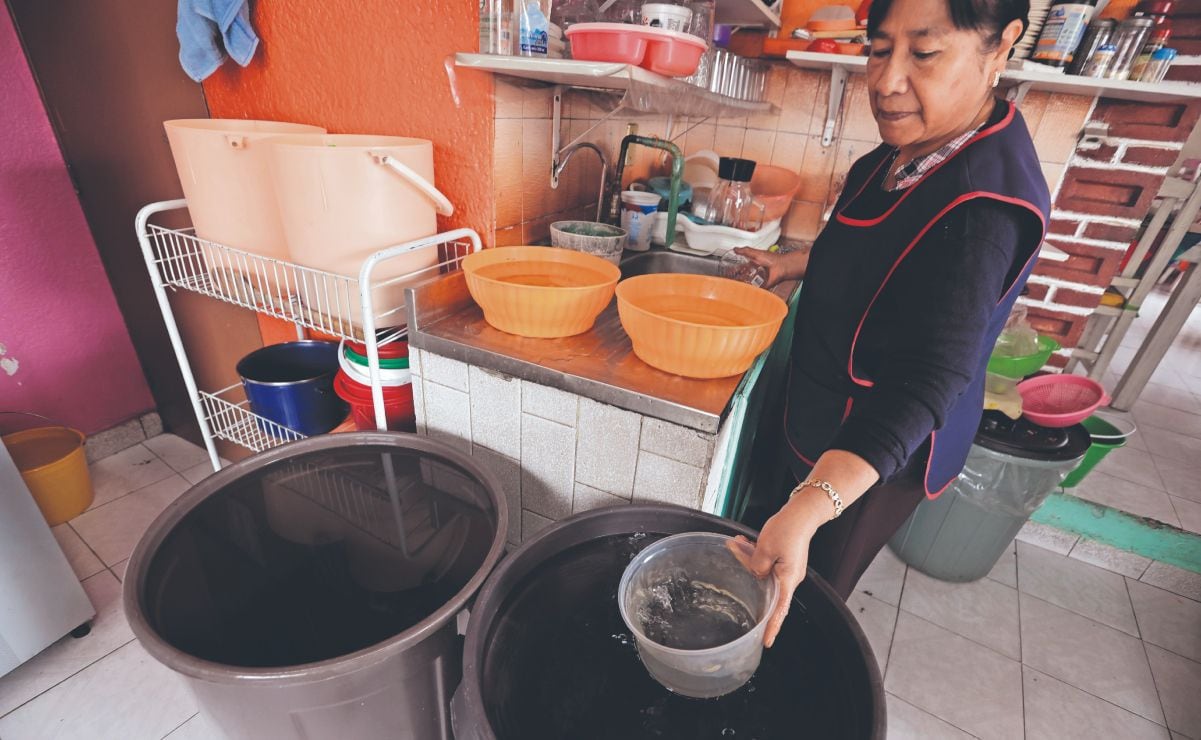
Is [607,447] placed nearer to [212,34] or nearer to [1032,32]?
[212,34]

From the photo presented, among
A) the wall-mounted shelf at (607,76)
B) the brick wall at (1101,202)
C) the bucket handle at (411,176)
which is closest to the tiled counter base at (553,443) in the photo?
the bucket handle at (411,176)

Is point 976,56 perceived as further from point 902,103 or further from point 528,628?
point 528,628

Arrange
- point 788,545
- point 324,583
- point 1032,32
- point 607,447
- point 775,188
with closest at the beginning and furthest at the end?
point 788,545
point 324,583
point 607,447
point 1032,32
point 775,188

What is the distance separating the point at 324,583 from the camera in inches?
34.8

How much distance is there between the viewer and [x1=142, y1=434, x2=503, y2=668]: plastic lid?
0.79 meters

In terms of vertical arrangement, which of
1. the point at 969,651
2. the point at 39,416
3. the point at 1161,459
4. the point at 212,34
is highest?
the point at 212,34

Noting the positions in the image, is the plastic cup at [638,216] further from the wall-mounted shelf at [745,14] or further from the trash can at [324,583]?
the trash can at [324,583]

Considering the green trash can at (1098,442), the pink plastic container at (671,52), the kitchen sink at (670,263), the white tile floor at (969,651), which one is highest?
the pink plastic container at (671,52)

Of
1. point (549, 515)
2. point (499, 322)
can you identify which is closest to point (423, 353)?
point (499, 322)

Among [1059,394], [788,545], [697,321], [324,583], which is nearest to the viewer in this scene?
[788,545]

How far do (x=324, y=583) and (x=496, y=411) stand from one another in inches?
16.5

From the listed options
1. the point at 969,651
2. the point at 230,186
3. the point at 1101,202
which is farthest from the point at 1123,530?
the point at 230,186

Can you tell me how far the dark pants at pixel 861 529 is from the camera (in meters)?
1.11

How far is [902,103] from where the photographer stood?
2.71 feet
